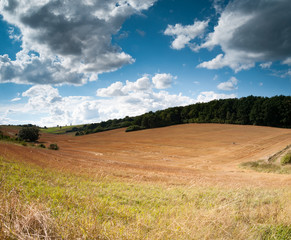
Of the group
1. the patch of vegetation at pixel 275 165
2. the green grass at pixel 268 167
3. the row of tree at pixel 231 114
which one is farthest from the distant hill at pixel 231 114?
the green grass at pixel 268 167

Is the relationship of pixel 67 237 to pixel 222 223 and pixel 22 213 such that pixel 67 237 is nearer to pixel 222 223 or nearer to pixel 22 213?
pixel 22 213

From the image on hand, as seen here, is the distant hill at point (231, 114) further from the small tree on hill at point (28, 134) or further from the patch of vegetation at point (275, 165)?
the patch of vegetation at point (275, 165)

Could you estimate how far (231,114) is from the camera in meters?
81.7

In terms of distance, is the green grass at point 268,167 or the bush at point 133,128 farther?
the bush at point 133,128

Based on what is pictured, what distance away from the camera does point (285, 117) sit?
68438 millimetres

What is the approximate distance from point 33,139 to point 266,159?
171ft

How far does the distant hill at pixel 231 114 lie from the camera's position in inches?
2768

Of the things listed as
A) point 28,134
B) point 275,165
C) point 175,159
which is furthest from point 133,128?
point 275,165

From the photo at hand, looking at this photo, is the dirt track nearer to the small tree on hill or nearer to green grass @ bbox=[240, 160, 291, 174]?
green grass @ bbox=[240, 160, 291, 174]

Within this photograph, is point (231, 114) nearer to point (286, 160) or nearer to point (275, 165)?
point (275, 165)

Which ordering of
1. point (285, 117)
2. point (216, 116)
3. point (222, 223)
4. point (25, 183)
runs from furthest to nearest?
point (216, 116)
point (285, 117)
point (25, 183)
point (222, 223)

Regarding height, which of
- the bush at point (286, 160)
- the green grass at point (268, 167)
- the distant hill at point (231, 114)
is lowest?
the green grass at point (268, 167)

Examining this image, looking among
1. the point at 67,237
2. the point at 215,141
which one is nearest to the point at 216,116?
the point at 215,141

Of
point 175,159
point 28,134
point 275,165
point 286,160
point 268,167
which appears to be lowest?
point 175,159
